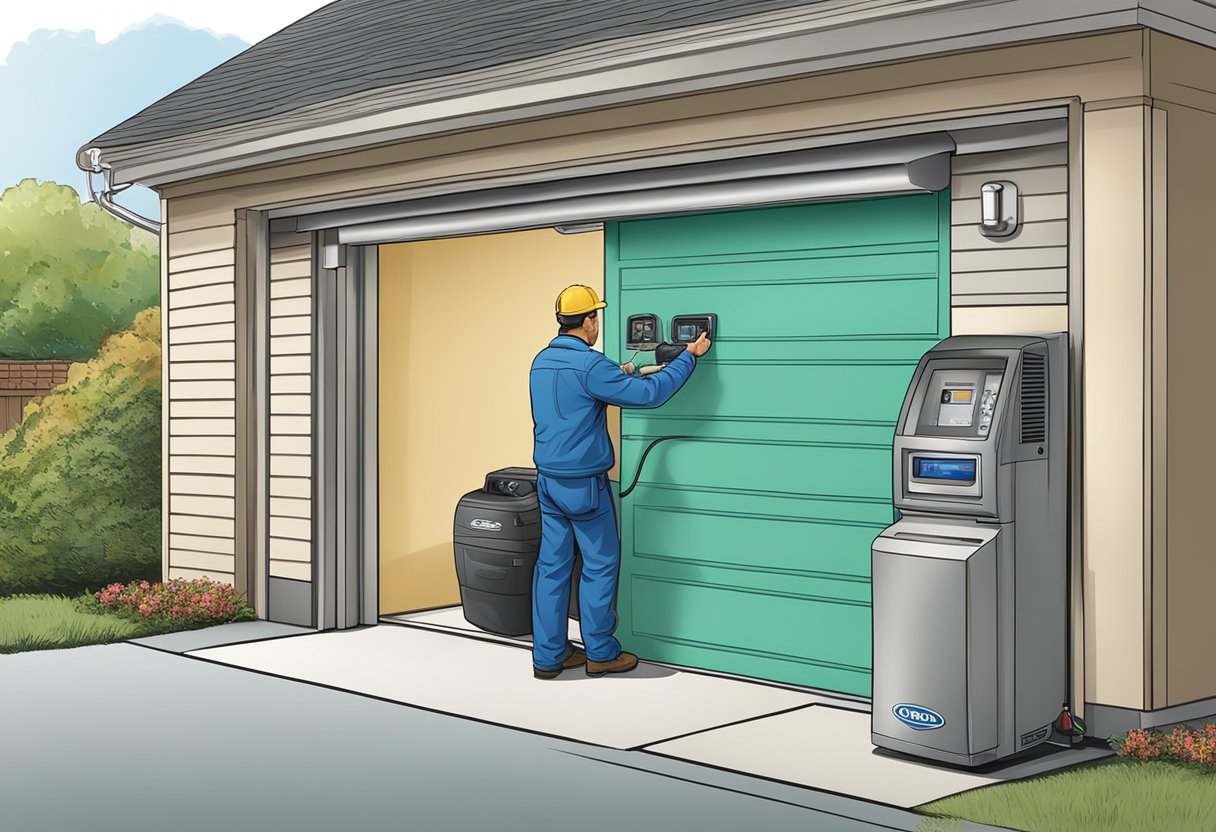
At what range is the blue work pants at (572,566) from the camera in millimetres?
7156

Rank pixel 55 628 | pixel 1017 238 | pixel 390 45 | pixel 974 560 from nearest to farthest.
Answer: pixel 974 560 < pixel 1017 238 < pixel 55 628 < pixel 390 45

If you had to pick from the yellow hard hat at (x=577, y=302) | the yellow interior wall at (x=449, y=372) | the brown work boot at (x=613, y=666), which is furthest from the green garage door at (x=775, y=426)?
the yellow interior wall at (x=449, y=372)

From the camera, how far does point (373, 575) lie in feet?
29.5

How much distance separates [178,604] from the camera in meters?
8.95

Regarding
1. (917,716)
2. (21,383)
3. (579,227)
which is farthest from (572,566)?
(21,383)

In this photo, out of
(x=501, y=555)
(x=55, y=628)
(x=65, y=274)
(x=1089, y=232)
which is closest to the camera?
(x=1089, y=232)

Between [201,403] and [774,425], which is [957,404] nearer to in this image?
[774,425]

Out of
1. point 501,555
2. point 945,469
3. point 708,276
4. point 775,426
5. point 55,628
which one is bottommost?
point 55,628

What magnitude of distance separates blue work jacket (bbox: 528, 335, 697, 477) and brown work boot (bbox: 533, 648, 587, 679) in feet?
3.07

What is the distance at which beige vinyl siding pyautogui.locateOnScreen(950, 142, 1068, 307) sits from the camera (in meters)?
5.95

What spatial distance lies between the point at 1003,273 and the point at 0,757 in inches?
172

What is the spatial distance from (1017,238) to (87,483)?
662 cm

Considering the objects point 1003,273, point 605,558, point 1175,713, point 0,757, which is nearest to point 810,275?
point 1003,273

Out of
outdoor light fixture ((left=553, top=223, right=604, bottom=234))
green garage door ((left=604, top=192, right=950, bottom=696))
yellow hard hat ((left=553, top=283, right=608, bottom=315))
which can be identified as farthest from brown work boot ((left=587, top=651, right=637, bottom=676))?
outdoor light fixture ((left=553, top=223, right=604, bottom=234))
